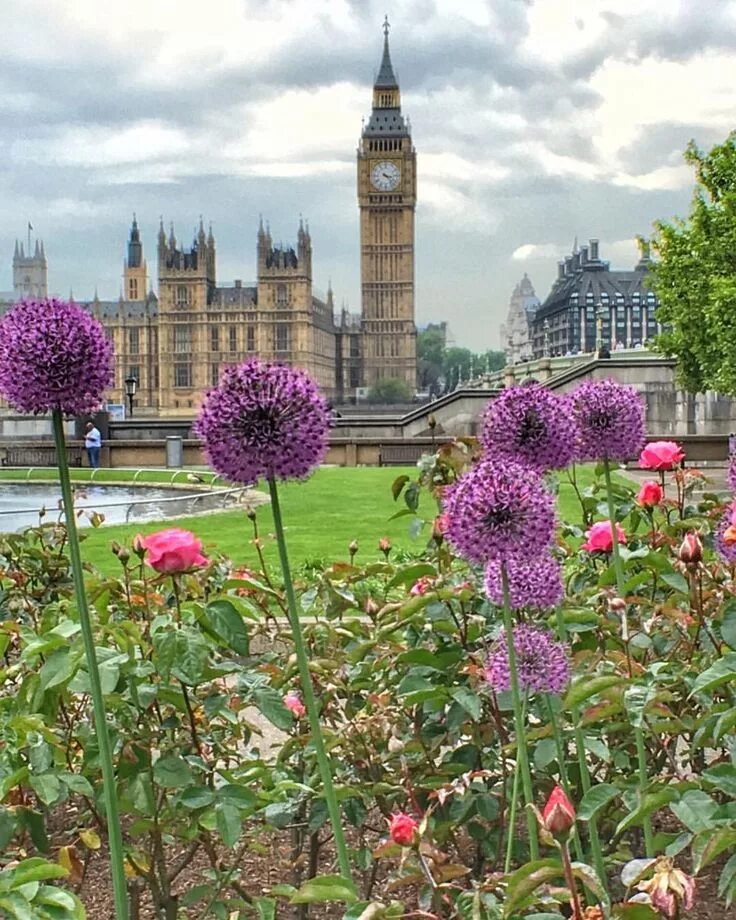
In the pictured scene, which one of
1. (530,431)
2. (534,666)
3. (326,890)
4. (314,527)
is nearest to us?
(326,890)

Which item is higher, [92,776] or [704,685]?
[704,685]

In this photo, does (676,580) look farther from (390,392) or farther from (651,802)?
(390,392)

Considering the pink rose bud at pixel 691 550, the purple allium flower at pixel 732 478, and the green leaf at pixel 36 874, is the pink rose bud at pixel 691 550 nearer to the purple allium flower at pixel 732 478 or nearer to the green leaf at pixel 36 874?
the purple allium flower at pixel 732 478

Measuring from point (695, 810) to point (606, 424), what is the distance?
789 millimetres

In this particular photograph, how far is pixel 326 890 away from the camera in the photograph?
5.39 feet

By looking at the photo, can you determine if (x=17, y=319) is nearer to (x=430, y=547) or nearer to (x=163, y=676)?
(x=163, y=676)

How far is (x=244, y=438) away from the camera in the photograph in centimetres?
170

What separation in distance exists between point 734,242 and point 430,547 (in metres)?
24.3

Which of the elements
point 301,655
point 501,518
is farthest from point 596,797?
point 301,655

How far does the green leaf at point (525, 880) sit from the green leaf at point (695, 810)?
38cm

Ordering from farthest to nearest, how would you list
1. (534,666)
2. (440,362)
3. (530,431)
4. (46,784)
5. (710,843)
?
(440,362) < (46,784) < (530,431) < (534,666) < (710,843)

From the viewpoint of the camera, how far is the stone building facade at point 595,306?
128 metres

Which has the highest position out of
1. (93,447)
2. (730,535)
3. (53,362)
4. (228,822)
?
(53,362)

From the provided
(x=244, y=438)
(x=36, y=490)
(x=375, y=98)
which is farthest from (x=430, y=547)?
(x=375, y=98)
